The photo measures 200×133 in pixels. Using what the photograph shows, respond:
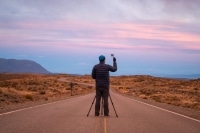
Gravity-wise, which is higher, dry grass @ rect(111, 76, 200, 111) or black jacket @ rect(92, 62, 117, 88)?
black jacket @ rect(92, 62, 117, 88)

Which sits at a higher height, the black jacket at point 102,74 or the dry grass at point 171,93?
the black jacket at point 102,74

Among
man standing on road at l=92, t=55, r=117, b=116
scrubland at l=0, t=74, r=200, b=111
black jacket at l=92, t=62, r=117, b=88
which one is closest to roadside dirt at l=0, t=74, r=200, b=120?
scrubland at l=0, t=74, r=200, b=111

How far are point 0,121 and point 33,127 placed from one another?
192 cm

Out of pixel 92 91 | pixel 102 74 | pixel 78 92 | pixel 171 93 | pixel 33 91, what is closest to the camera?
pixel 102 74

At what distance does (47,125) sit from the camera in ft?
39.4

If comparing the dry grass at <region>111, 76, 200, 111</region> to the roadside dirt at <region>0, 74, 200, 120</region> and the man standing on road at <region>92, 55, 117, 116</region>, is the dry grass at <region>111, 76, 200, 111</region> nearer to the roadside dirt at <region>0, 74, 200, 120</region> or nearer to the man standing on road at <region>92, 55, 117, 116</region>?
the roadside dirt at <region>0, 74, 200, 120</region>

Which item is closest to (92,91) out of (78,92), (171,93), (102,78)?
(78,92)

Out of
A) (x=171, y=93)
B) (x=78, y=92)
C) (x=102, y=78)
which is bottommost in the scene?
(x=78, y=92)

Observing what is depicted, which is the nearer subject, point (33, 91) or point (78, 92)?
point (78, 92)

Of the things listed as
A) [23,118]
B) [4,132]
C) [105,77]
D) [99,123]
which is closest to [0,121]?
[23,118]

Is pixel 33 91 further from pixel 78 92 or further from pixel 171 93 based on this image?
pixel 171 93

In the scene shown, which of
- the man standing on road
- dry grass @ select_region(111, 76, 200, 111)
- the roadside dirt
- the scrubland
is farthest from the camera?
dry grass @ select_region(111, 76, 200, 111)

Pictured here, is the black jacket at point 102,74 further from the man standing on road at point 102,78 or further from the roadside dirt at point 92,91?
the roadside dirt at point 92,91

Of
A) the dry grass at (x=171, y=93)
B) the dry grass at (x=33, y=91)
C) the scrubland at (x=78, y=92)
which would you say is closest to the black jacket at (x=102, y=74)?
the scrubland at (x=78, y=92)
